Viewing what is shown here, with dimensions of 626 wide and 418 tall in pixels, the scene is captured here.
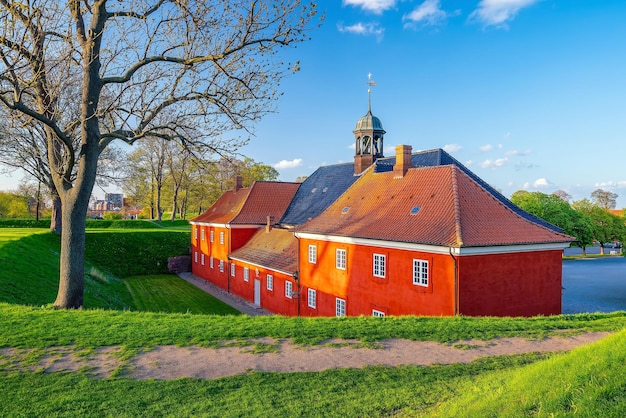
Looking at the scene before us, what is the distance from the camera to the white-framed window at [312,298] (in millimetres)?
21484

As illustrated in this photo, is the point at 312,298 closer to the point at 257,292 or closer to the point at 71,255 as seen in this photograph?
→ the point at 257,292

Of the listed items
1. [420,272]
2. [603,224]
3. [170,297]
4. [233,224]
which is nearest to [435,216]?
[420,272]

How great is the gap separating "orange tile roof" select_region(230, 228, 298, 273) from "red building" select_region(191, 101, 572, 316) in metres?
0.10

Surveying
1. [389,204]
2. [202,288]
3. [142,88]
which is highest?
[142,88]

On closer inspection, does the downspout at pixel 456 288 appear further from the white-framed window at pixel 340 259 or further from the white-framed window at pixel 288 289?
the white-framed window at pixel 288 289

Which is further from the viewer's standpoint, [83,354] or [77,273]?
[77,273]

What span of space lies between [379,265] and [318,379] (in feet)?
35.5

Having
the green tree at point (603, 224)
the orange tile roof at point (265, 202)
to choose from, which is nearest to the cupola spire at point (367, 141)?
the orange tile roof at point (265, 202)

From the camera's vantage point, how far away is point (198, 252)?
1508 inches

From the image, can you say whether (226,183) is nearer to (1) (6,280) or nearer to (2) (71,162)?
(1) (6,280)

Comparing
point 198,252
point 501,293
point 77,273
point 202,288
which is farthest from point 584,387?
point 198,252

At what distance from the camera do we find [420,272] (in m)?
15.7

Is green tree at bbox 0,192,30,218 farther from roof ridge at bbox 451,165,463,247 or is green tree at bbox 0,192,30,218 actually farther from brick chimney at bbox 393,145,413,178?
roof ridge at bbox 451,165,463,247

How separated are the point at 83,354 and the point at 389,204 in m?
14.1
